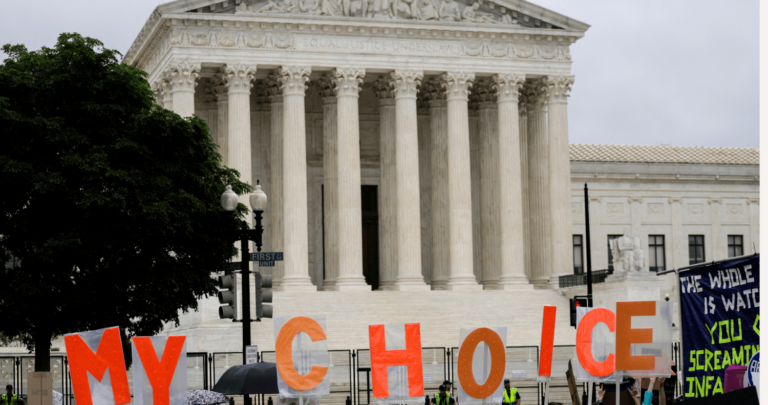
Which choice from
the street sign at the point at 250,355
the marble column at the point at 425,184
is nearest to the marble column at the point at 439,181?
the marble column at the point at 425,184

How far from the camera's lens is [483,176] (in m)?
59.0

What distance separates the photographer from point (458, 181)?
55312 millimetres

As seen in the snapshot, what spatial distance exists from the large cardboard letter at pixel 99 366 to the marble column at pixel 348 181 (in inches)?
1540

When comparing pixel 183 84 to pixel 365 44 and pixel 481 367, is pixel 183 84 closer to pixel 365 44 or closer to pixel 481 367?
pixel 365 44

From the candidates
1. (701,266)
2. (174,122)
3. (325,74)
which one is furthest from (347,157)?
(701,266)

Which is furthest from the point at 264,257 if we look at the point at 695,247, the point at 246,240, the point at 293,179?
the point at 695,247

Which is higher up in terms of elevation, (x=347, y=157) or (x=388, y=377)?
(x=347, y=157)

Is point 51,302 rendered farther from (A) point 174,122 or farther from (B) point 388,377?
(B) point 388,377

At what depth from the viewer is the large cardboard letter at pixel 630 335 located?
13.9 metres

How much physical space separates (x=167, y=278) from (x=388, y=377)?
13.5m

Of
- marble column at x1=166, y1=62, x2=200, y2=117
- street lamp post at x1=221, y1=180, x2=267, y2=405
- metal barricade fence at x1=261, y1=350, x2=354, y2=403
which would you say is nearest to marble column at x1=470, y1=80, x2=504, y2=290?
marble column at x1=166, y1=62, x2=200, y2=117

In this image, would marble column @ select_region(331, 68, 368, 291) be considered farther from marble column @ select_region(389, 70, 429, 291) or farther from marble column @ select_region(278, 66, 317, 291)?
marble column @ select_region(389, 70, 429, 291)

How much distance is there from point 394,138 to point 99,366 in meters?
43.2

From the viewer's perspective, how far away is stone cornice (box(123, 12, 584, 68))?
52.5 meters
